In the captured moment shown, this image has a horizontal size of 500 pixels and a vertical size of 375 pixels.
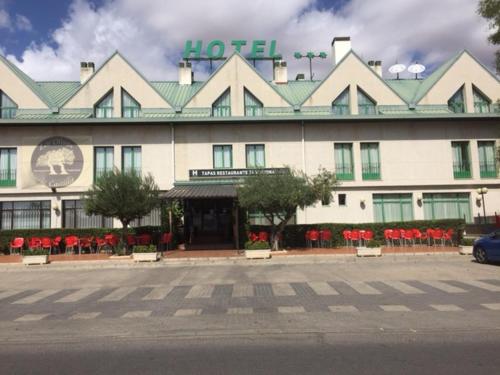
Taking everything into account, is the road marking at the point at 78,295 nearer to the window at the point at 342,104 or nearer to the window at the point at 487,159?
the window at the point at 342,104

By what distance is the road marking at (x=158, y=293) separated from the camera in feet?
33.7

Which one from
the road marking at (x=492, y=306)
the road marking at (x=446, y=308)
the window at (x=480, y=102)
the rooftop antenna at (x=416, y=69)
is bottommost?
the road marking at (x=492, y=306)

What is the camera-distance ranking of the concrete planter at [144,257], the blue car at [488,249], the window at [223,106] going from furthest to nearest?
the window at [223,106], the concrete planter at [144,257], the blue car at [488,249]

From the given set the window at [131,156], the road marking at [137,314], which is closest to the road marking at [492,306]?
the road marking at [137,314]

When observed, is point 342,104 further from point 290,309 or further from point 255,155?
point 290,309

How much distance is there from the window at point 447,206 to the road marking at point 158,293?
2056cm

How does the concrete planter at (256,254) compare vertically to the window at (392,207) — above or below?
below

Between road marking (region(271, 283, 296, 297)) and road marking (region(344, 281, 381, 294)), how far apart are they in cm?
173

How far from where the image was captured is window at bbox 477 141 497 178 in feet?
89.2

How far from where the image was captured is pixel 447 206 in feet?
87.8

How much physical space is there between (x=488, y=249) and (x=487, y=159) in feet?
48.9

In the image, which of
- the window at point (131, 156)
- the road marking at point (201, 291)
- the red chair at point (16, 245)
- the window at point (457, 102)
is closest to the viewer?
the road marking at point (201, 291)

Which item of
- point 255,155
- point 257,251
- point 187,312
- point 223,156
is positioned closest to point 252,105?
point 255,155

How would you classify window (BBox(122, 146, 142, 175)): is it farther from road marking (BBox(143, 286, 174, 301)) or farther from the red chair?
road marking (BBox(143, 286, 174, 301))
